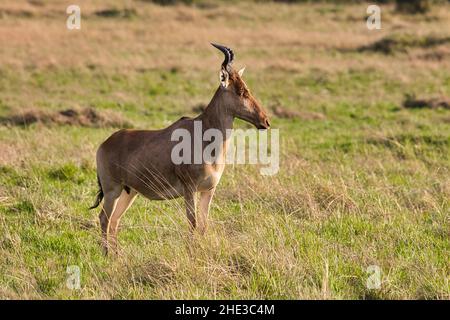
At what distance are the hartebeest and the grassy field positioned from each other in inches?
12.8

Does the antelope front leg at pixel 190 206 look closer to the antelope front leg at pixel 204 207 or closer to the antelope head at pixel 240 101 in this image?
the antelope front leg at pixel 204 207

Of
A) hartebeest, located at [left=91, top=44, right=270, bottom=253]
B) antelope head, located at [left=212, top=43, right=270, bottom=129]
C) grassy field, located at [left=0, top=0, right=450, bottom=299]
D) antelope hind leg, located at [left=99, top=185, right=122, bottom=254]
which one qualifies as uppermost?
antelope head, located at [left=212, top=43, right=270, bottom=129]

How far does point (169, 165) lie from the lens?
27.9 ft

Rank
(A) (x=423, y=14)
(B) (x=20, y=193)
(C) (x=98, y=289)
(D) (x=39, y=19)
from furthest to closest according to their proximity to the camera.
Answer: (A) (x=423, y=14) < (D) (x=39, y=19) < (B) (x=20, y=193) < (C) (x=98, y=289)

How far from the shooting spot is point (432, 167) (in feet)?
41.9

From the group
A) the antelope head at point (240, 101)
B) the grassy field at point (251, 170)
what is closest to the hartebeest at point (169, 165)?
the antelope head at point (240, 101)

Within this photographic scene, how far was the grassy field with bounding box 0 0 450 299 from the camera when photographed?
282 inches

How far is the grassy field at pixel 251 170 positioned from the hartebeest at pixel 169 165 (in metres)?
0.32

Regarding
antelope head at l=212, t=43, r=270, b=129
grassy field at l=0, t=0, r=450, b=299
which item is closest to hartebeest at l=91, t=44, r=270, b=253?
antelope head at l=212, t=43, r=270, b=129

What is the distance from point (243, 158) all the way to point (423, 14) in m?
27.1

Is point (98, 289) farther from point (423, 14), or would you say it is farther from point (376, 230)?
point (423, 14)

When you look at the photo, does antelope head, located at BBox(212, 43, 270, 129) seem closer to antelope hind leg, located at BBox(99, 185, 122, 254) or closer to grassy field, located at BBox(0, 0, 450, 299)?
grassy field, located at BBox(0, 0, 450, 299)

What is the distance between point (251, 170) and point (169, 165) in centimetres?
380
